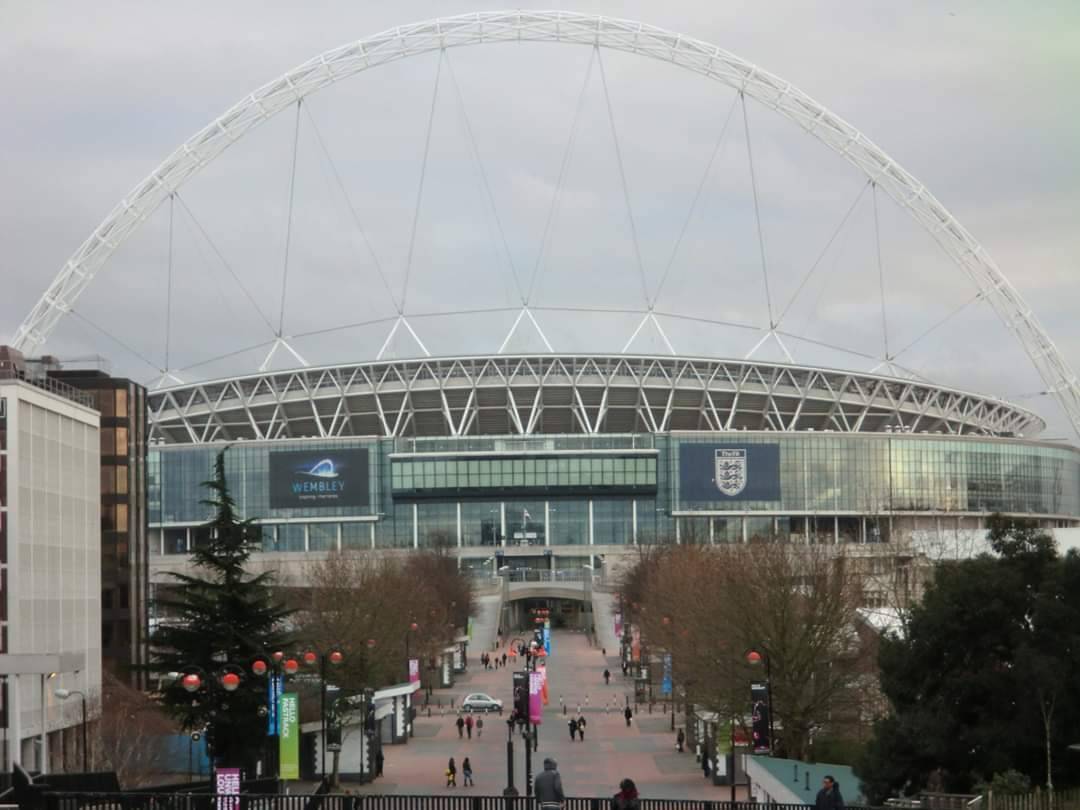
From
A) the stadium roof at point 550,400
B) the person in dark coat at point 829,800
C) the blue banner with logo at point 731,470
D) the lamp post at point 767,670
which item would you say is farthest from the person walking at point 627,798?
the stadium roof at point 550,400

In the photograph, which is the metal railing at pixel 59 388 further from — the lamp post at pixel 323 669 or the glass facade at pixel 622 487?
the glass facade at pixel 622 487

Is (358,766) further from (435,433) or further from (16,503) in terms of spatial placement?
(435,433)

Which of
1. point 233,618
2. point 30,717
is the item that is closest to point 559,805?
point 233,618

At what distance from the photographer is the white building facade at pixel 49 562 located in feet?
199

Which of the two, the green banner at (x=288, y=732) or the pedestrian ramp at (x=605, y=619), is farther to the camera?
the pedestrian ramp at (x=605, y=619)

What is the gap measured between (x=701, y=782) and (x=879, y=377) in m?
119

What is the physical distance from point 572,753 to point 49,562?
68.3 feet

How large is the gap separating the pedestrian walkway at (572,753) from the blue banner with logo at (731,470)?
216 ft

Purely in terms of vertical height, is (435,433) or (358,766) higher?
(435,433)

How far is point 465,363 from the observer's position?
178m

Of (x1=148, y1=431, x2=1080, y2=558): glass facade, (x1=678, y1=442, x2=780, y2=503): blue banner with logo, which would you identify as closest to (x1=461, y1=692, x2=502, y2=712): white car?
(x1=148, y1=431, x2=1080, y2=558): glass facade

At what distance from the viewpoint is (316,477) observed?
178 metres

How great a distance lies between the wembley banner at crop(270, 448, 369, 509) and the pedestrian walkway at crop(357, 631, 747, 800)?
69.3 metres

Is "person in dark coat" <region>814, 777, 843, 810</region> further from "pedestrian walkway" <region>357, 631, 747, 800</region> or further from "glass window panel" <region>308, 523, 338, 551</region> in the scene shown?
"glass window panel" <region>308, 523, 338, 551</region>
